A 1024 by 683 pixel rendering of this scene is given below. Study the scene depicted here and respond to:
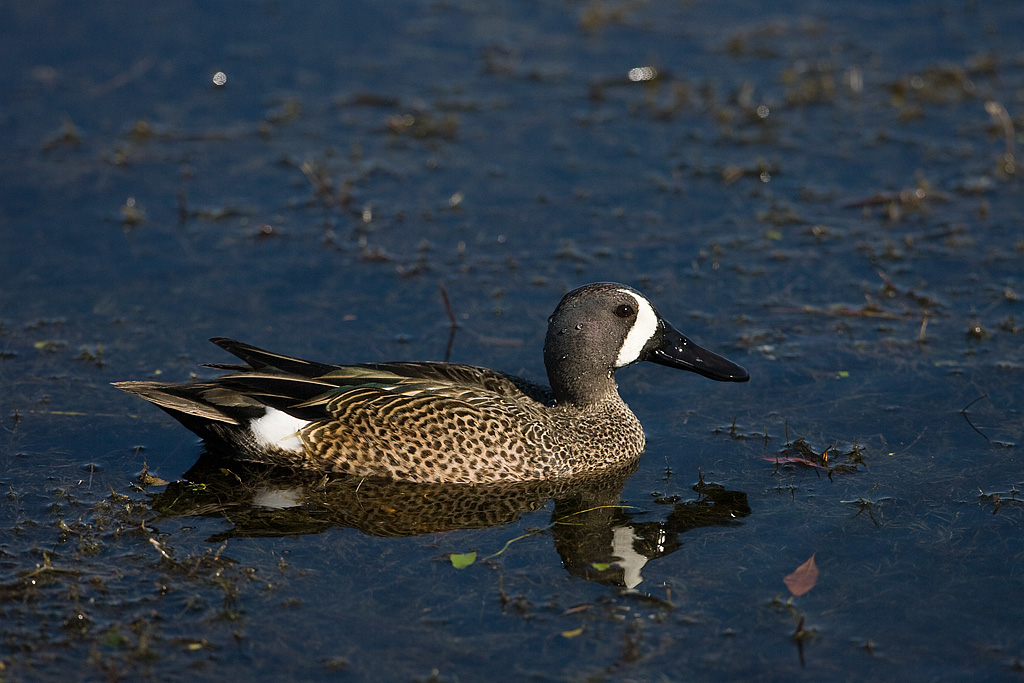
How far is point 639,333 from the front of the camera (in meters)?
6.49

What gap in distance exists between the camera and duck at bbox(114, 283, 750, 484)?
20.1ft

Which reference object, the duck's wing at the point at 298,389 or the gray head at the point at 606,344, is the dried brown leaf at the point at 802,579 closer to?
the gray head at the point at 606,344

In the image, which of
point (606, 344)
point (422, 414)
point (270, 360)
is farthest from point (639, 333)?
point (270, 360)

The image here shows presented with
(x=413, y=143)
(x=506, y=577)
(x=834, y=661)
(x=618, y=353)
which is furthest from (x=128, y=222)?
(x=834, y=661)

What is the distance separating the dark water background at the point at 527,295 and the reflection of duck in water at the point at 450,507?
47 mm

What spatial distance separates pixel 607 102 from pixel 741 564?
6010 mm

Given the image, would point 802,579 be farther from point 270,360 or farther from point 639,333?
point 270,360

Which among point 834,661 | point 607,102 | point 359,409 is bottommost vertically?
point 834,661

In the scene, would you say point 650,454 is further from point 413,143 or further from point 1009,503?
point 413,143

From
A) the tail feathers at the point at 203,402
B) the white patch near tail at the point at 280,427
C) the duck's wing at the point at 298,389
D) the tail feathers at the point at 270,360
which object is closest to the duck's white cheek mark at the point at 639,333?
the duck's wing at the point at 298,389

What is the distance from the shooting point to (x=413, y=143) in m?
10.0

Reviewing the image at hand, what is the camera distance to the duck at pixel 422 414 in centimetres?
614

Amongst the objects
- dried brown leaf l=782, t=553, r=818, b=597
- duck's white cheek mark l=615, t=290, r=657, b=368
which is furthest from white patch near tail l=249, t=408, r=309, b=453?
dried brown leaf l=782, t=553, r=818, b=597

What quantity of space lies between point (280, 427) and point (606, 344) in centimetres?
172
